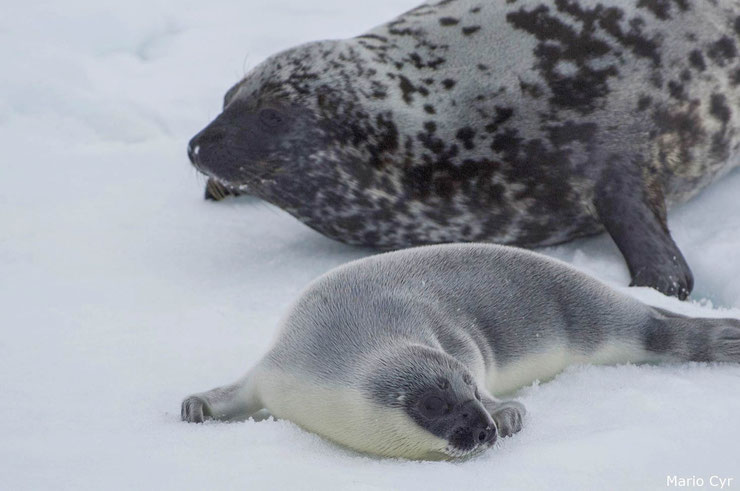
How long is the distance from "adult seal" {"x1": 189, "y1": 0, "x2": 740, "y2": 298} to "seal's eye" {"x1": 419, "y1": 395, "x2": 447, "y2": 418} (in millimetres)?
1954

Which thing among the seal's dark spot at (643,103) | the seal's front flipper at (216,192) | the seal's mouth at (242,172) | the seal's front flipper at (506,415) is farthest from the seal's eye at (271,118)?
the seal's front flipper at (506,415)

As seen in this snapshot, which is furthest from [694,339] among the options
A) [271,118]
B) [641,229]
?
[271,118]

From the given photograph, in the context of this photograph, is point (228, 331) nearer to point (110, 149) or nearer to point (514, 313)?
point (514, 313)

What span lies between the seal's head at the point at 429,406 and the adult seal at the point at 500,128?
186 centimetres

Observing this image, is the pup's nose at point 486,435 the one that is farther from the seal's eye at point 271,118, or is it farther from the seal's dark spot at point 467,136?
the seal's eye at point 271,118

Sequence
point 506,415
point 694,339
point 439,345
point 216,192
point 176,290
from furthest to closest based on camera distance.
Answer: point 216,192, point 176,290, point 694,339, point 439,345, point 506,415

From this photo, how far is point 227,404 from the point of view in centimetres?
255

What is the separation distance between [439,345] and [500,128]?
1755 mm

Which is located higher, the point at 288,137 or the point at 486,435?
the point at 486,435

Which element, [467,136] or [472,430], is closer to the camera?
[472,430]

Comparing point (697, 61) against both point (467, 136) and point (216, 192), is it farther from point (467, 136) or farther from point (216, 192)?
point (216, 192)

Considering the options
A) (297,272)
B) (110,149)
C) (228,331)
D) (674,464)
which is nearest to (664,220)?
(297,272)

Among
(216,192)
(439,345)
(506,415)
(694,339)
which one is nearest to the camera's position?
(506,415)

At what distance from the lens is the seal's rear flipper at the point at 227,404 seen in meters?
2.54
